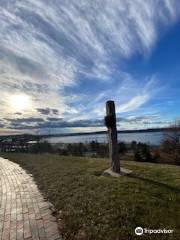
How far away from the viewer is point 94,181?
7258 millimetres

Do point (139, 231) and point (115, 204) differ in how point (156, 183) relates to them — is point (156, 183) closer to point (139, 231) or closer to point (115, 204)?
point (115, 204)

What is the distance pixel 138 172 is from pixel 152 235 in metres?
4.69

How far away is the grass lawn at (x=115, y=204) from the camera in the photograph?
13.6 feet

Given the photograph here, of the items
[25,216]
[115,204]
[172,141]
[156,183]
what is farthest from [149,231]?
[172,141]

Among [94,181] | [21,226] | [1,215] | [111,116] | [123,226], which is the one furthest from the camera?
[111,116]

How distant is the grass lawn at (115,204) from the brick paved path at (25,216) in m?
0.26

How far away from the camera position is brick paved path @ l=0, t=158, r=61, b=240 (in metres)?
4.26

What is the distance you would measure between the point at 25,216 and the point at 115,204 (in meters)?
1.92

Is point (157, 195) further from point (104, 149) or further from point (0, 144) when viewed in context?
point (104, 149)

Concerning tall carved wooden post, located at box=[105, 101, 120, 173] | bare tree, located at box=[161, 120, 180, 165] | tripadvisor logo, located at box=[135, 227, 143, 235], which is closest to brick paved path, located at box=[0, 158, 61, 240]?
tripadvisor logo, located at box=[135, 227, 143, 235]

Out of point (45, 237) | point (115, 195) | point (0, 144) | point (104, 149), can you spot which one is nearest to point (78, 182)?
point (115, 195)

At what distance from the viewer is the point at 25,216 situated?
16.7 ft

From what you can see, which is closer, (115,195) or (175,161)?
(115,195)

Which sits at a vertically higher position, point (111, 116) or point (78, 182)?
point (111, 116)
